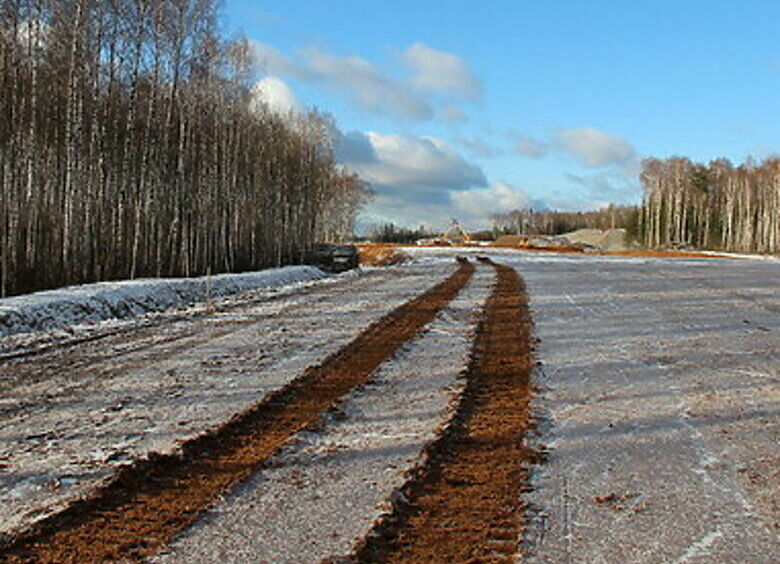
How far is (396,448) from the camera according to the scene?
459 cm

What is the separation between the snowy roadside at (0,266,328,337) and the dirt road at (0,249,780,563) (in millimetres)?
2620

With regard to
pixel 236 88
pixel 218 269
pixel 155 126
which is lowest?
pixel 218 269

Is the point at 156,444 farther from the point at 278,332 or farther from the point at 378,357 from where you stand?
the point at 278,332

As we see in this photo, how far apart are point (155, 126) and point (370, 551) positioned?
28.3 meters

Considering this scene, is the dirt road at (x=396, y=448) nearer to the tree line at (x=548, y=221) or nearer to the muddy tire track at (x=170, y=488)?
the muddy tire track at (x=170, y=488)

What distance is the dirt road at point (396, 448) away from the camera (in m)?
3.20

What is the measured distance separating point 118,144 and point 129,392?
25.2m

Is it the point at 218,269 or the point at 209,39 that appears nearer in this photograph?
the point at 209,39

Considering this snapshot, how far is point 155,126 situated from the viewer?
28.3 meters

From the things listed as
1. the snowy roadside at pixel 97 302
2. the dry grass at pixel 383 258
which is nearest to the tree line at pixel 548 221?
the dry grass at pixel 383 258

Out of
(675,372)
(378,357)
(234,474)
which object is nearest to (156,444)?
(234,474)

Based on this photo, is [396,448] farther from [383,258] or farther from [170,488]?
[383,258]

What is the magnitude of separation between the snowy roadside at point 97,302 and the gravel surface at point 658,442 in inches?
321

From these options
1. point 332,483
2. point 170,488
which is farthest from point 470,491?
point 170,488
